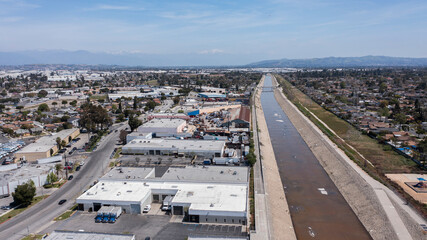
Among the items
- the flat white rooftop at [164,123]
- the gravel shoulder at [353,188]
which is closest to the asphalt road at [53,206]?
the flat white rooftop at [164,123]

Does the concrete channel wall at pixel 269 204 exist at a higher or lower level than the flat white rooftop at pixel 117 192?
lower

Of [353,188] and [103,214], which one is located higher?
[103,214]

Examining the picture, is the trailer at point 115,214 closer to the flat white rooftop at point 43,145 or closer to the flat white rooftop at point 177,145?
the flat white rooftop at point 177,145

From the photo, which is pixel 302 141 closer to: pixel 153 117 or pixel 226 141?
pixel 226 141

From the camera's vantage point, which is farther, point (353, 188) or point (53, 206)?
point (353, 188)

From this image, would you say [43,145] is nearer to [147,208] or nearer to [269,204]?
[147,208]

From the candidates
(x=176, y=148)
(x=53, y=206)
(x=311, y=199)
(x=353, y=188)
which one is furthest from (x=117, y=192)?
(x=353, y=188)
